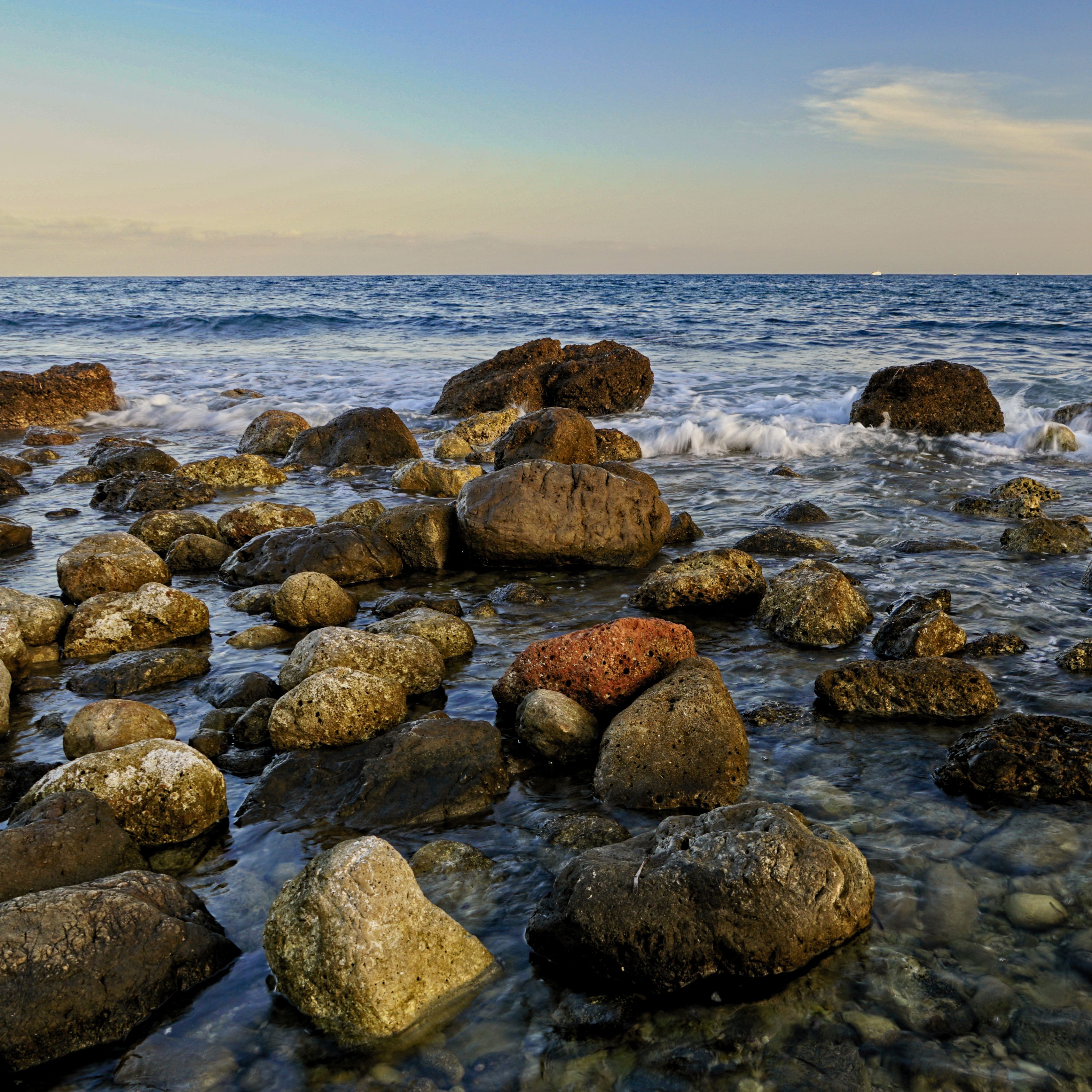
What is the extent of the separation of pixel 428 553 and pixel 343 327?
1179 inches

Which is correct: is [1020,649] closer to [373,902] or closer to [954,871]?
[954,871]

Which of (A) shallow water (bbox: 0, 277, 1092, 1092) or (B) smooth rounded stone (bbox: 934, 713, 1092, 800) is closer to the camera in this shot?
(A) shallow water (bbox: 0, 277, 1092, 1092)

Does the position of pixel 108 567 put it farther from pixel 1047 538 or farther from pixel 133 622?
pixel 1047 538

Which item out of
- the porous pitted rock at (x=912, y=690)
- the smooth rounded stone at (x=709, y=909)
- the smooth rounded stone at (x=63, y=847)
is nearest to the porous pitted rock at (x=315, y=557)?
the smooth rounded stone at (x=63, y=847)

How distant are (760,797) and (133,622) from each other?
4418 mm

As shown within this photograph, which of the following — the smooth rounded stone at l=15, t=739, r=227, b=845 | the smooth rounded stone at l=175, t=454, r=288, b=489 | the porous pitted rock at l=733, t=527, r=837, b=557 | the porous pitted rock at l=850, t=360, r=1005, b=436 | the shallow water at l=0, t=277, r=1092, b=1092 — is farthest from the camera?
the porous pitted rock at l=850, t=360, r=1005, b=436

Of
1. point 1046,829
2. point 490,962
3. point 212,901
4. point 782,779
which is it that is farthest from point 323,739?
point 1046,829

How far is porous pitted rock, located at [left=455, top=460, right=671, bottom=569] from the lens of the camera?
26.1ft

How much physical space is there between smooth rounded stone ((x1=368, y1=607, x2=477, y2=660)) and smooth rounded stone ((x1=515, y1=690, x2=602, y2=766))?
125 cm

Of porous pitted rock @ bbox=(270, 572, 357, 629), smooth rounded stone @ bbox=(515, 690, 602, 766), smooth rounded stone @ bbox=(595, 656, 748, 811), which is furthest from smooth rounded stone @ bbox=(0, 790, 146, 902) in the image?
porous pitted rock @ bbox=(270, 572, 357, 629)

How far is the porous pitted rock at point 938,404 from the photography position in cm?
1442

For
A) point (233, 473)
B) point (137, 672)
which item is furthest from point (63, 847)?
point (233, 473)

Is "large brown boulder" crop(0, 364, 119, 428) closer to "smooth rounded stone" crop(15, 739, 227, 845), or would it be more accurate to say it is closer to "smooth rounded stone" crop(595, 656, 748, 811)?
"smooth rounded stone" crop(15, 739, 227, 845)

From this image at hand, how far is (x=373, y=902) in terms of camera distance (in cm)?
307
